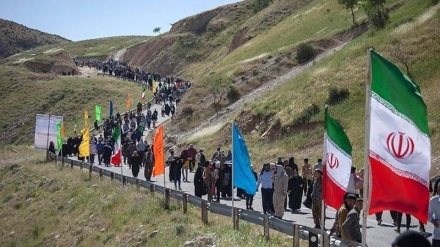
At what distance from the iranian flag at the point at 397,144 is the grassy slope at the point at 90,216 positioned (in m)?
6.85

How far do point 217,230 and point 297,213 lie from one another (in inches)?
183

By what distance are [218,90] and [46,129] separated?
56.4ft

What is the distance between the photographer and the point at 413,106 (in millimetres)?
7934

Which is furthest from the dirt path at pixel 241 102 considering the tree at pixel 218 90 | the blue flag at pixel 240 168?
the blue flag at pixel 240 168

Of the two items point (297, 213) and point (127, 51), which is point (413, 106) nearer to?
point (297, 213)

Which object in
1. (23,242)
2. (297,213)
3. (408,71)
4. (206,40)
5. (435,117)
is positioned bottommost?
(23,242)

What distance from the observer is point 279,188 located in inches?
726

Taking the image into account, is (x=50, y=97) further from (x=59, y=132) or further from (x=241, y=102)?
(x=59, y=132)

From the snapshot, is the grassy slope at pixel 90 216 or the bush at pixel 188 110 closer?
the grassy slope at pixel 90 216

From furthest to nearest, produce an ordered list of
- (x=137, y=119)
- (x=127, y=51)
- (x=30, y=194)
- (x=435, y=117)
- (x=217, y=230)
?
(x=127, y=51) → (x=137, y=119) → (x=30, y=194) → (x=435, y=117) → (x=217, y=230)

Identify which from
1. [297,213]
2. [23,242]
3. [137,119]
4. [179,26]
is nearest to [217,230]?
[297,213]

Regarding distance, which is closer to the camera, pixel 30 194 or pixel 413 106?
pixel 413 106

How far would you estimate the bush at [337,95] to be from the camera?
3694 centimetres

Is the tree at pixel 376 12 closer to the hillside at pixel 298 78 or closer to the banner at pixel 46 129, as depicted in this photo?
the hillside at pixel 298 78
